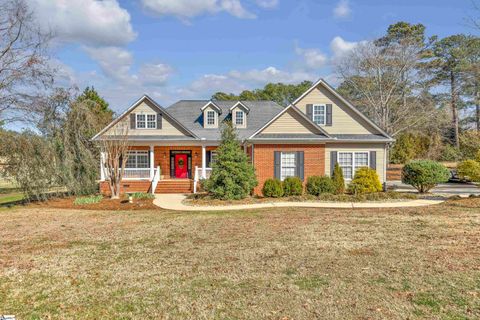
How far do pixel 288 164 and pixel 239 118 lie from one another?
6839 mm

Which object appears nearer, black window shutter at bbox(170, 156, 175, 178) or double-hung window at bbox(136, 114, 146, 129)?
double-hung window at bbox(136, 114, 146, 129)

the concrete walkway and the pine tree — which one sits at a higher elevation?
the pine tree

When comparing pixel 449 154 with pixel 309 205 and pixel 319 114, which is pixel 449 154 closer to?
pixel 319 114

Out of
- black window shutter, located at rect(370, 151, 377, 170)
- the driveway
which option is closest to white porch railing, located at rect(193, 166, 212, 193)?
black window shutter, located at rect(370, 151, 377, 170)

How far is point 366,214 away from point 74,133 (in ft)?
50.2

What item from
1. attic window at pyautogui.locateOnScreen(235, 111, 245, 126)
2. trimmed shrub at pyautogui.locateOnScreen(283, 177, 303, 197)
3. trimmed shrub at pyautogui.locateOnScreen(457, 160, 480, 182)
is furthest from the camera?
attic window at pyautogui.locateOnScreen(235, 111, 245, 126)

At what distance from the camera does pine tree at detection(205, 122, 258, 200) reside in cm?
1573

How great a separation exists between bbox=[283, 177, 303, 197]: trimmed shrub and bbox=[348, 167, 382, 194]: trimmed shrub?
3043 millimetres

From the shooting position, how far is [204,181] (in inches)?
652

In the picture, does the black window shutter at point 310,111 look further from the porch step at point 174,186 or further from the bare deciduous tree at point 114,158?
the bare deciduous tree at point 114,158

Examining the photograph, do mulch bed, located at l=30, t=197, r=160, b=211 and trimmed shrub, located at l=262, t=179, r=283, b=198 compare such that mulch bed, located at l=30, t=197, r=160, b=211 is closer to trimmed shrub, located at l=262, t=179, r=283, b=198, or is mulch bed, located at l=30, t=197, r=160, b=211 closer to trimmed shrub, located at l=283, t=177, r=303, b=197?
trimmed shrub, located at l=262, t=179, r=283, b=198

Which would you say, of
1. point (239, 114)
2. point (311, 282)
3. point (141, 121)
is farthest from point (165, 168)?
point (311, 282)

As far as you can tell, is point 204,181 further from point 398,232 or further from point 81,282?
point 81,282

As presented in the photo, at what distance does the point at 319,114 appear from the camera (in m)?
20.3
